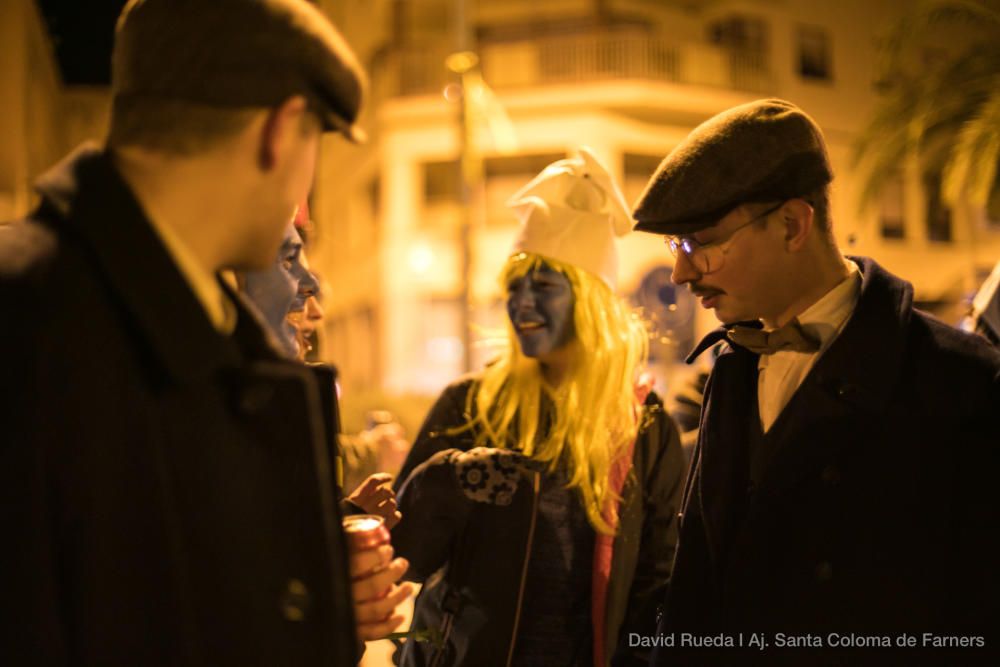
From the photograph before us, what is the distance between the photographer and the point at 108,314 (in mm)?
1348

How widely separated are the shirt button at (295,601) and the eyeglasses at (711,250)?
4.26ft

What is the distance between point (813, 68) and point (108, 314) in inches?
550

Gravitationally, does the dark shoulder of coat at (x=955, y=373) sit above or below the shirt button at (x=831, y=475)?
above

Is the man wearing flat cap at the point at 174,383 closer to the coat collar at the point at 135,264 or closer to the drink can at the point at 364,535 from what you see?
the coat collar at the point at 135,264

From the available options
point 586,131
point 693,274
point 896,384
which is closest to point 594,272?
point 693,274

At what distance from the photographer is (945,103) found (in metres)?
7.73

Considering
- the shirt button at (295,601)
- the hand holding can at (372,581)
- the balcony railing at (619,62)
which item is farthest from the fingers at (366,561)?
the balcony railing at (619,62)

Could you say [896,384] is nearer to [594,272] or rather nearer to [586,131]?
[594,272]

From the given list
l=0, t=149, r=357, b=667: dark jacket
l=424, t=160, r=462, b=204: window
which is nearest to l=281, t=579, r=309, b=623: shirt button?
l=0, t=149, r=357, b=667: dark jacket

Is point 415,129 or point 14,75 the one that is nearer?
point 14,75

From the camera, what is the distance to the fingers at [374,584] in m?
1.77

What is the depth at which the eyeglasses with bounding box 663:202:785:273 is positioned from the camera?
90.7 inches

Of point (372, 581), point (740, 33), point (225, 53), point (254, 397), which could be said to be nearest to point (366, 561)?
point (372, 581)

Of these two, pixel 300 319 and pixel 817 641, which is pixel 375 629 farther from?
pixel 300 319
